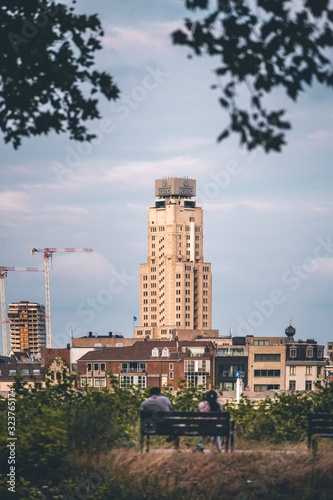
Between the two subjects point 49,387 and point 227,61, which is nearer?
point 227,61

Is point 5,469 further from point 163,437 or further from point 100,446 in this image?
point 163,437

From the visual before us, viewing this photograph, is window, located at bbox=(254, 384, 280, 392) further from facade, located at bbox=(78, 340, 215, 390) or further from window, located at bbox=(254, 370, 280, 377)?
facade, located at bbox=(78, 340, 215, 390)

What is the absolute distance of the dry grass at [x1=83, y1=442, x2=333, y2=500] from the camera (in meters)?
21.4

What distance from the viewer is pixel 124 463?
73.2 ft

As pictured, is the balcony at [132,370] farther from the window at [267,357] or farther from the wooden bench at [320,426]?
the wooden bench at [320,426]

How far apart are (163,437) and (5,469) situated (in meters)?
4.15

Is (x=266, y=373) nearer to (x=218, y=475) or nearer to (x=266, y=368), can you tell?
(x=266, y=368)

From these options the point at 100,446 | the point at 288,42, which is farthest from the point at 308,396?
the point at 288,42

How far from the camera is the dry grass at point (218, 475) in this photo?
21406 mm

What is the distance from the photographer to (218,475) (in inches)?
869

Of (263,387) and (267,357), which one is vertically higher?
(267,357)

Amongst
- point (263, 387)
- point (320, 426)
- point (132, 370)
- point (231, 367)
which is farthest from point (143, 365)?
point (320, 426)

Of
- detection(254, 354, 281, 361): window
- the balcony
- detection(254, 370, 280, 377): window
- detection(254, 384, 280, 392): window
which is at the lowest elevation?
detection(254, 384, 280, 392): window

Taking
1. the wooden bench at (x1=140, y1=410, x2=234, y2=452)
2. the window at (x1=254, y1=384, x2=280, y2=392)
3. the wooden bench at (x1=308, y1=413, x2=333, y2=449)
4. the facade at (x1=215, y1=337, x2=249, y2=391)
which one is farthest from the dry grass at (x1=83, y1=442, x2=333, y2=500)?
the facade at (x1=215, y1=337, x2=249, y2=391)
